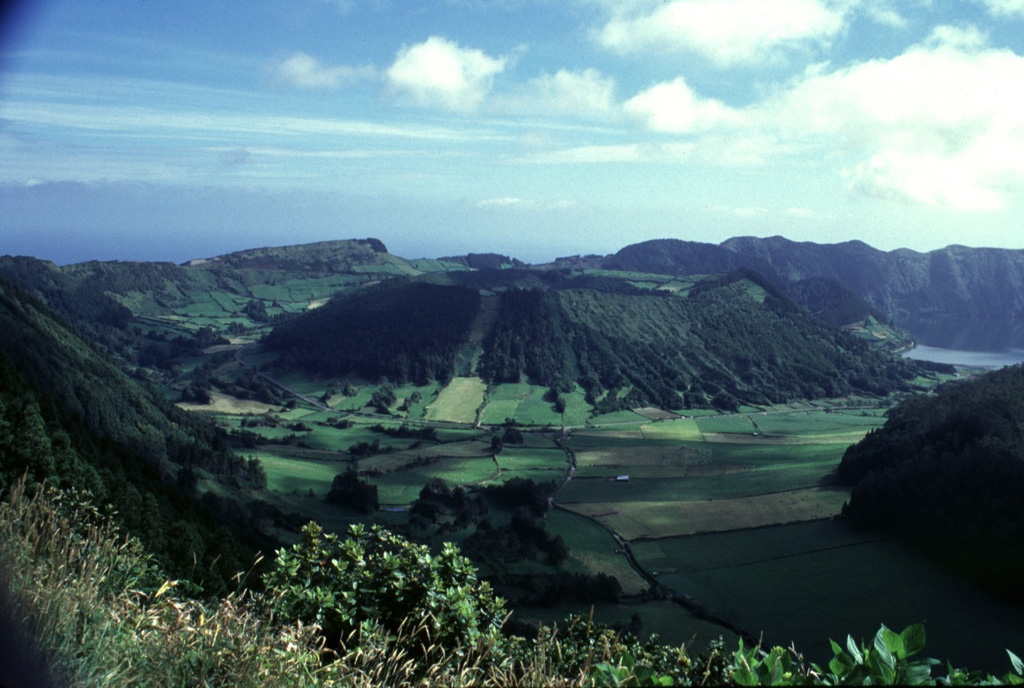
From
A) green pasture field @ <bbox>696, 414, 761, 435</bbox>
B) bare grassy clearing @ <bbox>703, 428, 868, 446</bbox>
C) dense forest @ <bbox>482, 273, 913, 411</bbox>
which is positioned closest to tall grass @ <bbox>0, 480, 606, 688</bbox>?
bare grassy clearing @ <bbox>703, 428, 868, 446</bbox>

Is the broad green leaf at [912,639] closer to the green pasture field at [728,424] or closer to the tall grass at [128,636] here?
the tall grass at [128,636]

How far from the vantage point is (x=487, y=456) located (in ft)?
215

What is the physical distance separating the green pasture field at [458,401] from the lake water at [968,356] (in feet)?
302

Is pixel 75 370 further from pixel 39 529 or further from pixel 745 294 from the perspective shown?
pixel 745 294

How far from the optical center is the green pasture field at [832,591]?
2898 cm

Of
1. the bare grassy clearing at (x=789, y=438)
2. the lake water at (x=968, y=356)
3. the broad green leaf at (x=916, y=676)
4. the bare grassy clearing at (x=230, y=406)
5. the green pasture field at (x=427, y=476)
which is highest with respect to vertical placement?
the broad green leaf at (x=916, y=676)

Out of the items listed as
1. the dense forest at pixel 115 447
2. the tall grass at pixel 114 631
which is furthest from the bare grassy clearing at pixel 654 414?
the tall grass at pixel 114 631

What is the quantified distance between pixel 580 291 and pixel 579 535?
296ft

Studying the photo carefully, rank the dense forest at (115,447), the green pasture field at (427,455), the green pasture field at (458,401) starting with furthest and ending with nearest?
1. the green pasture field at (458,401)
2. the green pasture field at (427,455)
3. the dense forest at (115,447)

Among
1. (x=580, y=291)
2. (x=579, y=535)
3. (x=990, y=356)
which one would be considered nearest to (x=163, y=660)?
(x=579, y=535)

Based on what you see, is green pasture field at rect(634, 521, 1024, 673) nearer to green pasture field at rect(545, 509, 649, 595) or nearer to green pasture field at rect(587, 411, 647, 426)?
green pasture field at rect(545, 509, 649, 595)

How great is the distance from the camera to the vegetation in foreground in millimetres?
3996

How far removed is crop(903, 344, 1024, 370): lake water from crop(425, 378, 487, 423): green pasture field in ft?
302

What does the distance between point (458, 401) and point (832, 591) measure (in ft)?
206
